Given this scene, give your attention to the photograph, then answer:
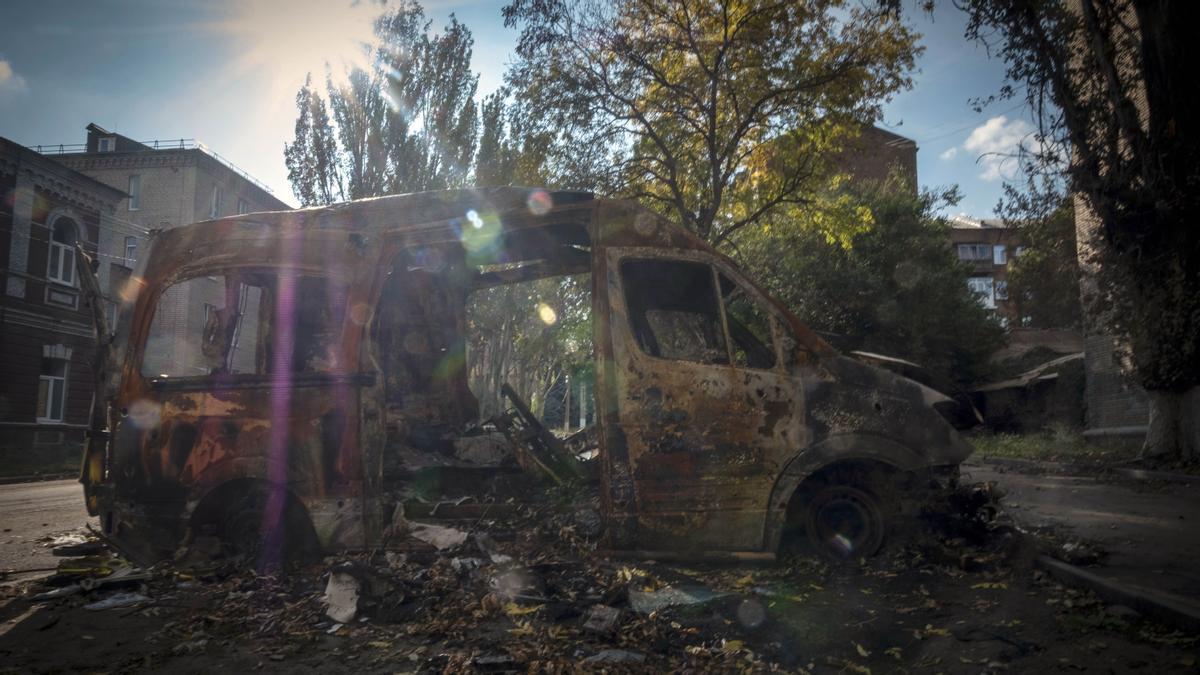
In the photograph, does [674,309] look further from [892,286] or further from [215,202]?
[215,202]

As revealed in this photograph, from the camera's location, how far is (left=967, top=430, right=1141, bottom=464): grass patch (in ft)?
46.6

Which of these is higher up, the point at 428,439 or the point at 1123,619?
the point at 428,439

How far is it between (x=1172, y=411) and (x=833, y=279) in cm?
943

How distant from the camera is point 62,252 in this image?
24.3 metres

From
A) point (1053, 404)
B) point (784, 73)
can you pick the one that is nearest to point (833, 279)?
point (1053, 404)

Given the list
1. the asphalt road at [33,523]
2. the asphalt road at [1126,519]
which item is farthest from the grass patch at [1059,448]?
the asphalt road at [33,523]

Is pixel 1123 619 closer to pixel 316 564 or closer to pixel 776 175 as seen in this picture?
pixel 316 564

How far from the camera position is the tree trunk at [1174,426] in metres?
12.3

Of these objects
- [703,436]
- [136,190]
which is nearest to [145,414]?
[703,436]

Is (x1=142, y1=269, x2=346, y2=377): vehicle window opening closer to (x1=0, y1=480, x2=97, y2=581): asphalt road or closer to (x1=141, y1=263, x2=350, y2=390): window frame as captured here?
(x1=141, y1=263, x2=350, y2=390): window frame

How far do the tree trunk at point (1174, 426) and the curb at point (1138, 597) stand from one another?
10161 millimetres

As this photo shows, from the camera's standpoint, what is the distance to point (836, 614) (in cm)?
413

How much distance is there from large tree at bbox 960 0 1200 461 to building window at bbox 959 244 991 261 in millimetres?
50722

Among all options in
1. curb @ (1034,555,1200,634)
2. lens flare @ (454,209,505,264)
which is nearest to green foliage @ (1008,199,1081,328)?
curb @ (1034,555,1200,634)
